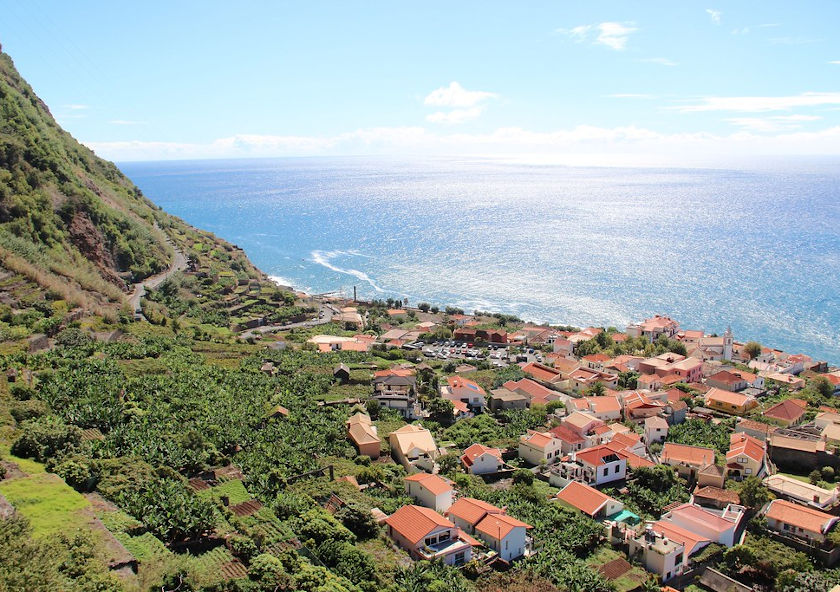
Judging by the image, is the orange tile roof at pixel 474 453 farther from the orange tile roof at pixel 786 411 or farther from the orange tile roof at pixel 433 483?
the orange tile roof at pixel 786 411

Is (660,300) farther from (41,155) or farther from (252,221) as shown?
(252,221)

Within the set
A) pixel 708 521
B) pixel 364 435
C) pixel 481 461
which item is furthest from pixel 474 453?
pixel 708 521

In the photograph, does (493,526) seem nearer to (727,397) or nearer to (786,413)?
(786,413)

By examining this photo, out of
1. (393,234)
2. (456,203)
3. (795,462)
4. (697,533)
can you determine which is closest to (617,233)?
(393,234)

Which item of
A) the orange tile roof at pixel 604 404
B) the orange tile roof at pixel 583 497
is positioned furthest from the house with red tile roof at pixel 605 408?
the orange tile roof at pixel 583 497

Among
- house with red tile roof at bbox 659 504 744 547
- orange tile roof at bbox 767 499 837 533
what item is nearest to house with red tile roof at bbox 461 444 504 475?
house with red tile roof at bbox 659 504 744 547

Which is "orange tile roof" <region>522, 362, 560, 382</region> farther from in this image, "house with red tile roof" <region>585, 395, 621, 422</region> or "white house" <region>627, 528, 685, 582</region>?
"white house" <region>627, 528, 685, 582</region>
